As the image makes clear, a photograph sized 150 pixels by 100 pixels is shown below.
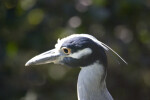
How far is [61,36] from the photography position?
587 cm

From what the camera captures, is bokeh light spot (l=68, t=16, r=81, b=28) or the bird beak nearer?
the bird beak

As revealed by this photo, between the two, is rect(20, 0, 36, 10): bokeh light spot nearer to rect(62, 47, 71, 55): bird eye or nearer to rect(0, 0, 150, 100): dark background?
rect(0, 0, 150, 100): dark background

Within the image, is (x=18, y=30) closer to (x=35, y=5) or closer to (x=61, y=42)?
(x=35, y=5)

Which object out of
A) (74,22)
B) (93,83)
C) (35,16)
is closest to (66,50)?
(93,83)

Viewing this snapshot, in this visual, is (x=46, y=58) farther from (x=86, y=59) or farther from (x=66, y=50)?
(x=86, y=59)

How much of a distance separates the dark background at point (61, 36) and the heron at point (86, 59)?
80.9 inches

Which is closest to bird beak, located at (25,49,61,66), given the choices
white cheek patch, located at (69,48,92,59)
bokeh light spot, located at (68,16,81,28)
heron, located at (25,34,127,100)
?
heron, located at (25,34,127,100)

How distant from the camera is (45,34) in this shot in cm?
573

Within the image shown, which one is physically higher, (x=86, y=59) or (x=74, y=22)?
(x=74, y=22)

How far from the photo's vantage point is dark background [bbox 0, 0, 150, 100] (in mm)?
5566

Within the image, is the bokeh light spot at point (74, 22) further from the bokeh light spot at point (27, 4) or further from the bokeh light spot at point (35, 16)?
the bokeh light spot at point (27, 4)

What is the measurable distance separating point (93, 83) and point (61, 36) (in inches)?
100

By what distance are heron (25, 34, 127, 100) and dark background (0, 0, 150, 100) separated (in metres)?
2.06

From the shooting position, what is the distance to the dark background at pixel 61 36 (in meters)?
5.57
